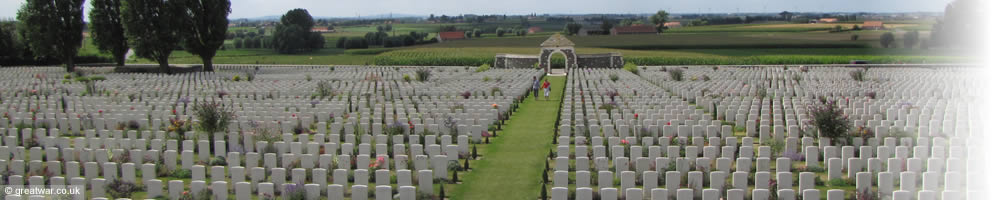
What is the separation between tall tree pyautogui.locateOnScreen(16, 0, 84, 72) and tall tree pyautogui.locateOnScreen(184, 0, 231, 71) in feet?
22.0

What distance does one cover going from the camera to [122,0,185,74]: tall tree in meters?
48.7

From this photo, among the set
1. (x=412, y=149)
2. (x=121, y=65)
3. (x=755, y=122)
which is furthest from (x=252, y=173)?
(x=121, y=65)

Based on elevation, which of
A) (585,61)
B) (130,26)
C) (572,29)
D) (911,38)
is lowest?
(585,61)

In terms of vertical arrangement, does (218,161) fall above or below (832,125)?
below

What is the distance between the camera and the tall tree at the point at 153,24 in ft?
160

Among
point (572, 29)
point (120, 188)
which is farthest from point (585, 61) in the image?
point (572, 29)

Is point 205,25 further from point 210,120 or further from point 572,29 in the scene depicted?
point 572,29

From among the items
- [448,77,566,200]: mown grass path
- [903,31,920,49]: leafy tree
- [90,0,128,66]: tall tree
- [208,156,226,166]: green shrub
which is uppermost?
[90,0,128,66]: tall tree

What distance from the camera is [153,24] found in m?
49.5

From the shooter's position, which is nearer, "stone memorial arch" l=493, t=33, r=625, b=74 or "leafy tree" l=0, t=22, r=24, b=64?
"stone memorial arch" l=493, t=33, r=625, b=74

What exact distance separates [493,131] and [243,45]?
99478 mm

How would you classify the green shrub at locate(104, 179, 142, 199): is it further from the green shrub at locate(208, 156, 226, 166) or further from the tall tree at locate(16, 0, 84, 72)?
the tall tree at locate(16, 0, 84, 72)

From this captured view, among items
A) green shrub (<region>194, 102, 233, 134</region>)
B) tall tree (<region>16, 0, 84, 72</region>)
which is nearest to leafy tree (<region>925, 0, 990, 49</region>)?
A: green shrub (<region>194, 102, 233, 134</region>)

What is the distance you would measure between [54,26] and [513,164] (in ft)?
145
